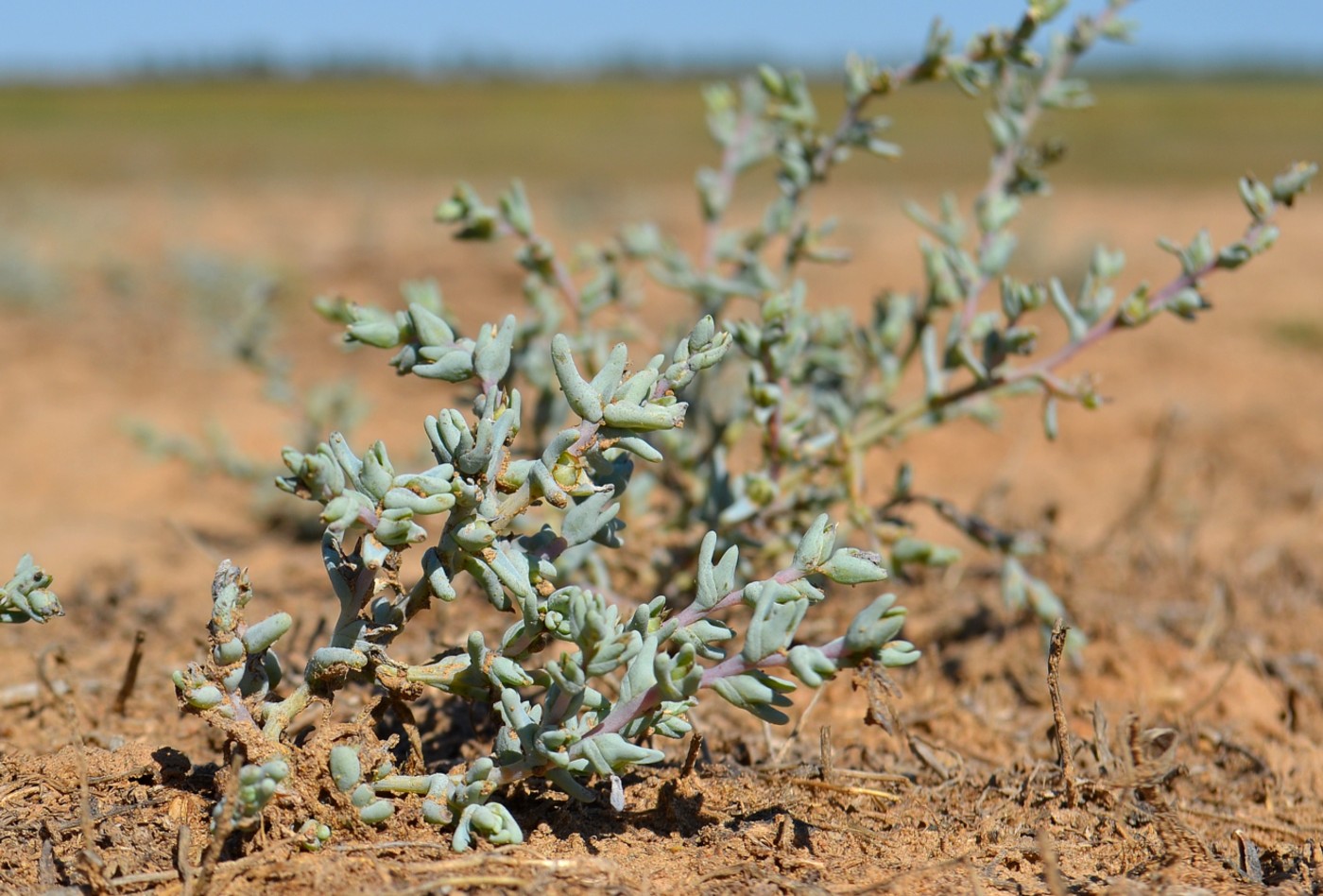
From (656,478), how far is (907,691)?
723mm

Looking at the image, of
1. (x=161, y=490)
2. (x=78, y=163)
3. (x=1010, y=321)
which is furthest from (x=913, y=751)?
(x=78, y=163)

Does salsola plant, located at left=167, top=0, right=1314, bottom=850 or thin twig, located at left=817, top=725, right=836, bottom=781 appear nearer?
salsola plant, located at left=167, top=0, right=1314, bottom=850

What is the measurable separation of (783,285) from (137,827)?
67.0 inches

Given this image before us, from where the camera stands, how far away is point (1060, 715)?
5.37 feet

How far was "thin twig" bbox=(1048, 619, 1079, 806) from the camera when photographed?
1.61 metres

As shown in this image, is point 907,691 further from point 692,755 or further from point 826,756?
point 692,755

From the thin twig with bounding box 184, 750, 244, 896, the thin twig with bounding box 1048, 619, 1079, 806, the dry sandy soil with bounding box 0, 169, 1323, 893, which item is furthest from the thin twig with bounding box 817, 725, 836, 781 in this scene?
the thin twig with bounding box 184, 750, 244, 896

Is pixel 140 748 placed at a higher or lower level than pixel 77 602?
lower

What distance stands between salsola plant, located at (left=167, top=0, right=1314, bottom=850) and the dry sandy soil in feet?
0.39

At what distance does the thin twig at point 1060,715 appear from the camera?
1609 millimetres

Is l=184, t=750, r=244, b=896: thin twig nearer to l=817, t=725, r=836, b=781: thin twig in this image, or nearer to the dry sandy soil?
the dry sandy soil

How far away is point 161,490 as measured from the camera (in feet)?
15.0

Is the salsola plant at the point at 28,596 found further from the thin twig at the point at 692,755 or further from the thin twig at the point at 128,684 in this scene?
the thin twig at the point at 692,755

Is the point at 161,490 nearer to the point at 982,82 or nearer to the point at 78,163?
the point at 982,82
